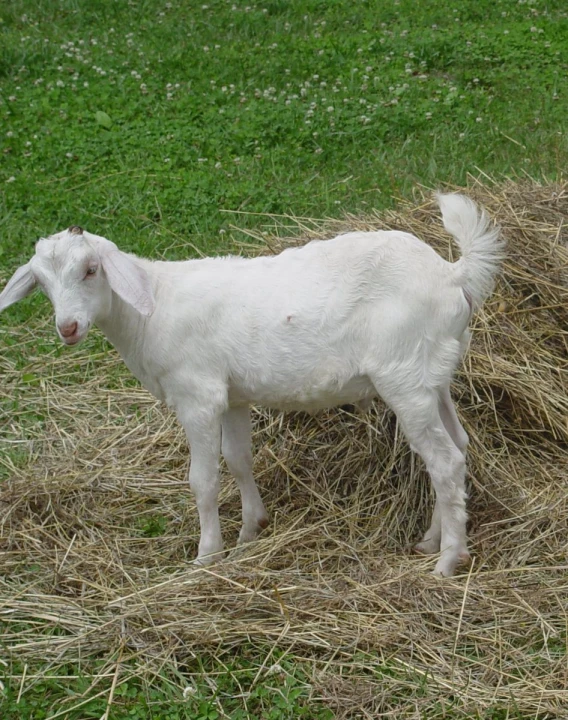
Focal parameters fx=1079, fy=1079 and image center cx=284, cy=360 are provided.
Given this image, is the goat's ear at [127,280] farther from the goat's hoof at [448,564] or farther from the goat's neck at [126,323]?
the goat's hoof at [448,564]

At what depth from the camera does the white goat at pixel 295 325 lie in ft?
13.5

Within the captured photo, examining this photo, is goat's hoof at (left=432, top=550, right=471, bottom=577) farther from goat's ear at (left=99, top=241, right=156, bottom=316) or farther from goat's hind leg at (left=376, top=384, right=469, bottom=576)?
goat's ear at (left=99, top=241, right=156, bottom=316)

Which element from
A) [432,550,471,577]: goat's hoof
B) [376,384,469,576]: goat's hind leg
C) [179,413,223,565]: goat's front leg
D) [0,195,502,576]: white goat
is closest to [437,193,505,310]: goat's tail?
[0,195,502,576]: white goat

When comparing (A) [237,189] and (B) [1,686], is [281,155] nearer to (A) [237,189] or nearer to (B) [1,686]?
(A) [237,189]

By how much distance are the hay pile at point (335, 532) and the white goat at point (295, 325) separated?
294mm

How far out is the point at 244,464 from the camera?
4.66 metres

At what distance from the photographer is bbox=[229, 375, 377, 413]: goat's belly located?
13.9ft

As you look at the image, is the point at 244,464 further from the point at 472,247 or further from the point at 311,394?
the point at 472,247

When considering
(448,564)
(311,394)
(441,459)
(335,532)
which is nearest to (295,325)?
(311,394)

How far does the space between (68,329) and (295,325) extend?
34.2 inches

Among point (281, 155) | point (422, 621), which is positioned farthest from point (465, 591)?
point (281, 155)

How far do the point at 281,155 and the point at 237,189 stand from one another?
0.65 metres

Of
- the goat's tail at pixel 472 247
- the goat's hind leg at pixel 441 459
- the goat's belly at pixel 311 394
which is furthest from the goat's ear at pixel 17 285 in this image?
the goat's tail at pixel 472 247

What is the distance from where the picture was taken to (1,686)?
12.2ft
